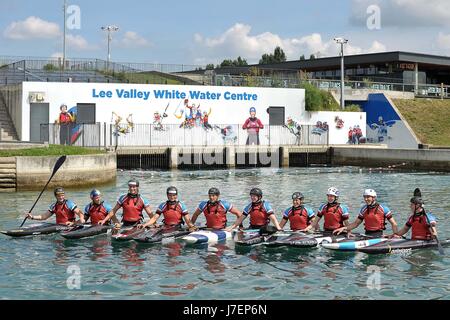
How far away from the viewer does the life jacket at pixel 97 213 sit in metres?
21.4

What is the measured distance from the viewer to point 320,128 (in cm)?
6209

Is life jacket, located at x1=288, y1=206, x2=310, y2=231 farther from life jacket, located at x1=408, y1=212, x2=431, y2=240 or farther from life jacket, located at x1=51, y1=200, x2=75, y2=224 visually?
life jacket, located at x1=51, y1=200, x2=75, y2=224

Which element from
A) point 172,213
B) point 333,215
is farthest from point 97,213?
point 333,215

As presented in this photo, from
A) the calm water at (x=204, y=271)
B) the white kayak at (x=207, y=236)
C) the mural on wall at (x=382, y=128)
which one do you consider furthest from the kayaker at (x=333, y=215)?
the mural on wall at (x=382, y=128)

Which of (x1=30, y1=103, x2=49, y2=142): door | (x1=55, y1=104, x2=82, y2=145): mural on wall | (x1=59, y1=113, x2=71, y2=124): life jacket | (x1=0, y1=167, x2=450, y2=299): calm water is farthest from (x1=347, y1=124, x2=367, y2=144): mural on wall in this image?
(x1=0, y1=167, x2=450, y2=299): calm water

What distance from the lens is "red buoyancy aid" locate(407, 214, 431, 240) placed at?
18.8 m

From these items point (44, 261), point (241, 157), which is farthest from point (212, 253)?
point (241, 157)

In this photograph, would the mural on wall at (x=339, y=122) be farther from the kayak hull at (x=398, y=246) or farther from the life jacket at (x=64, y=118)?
the kayak hull at (x=398, y=246)

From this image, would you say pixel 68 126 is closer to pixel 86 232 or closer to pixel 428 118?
pixel 86 232

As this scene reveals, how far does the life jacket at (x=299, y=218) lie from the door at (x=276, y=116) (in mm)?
→ 40265

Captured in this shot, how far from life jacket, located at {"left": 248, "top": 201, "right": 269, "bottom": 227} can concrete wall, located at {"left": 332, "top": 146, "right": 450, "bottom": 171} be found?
104ft

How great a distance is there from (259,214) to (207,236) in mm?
1717
